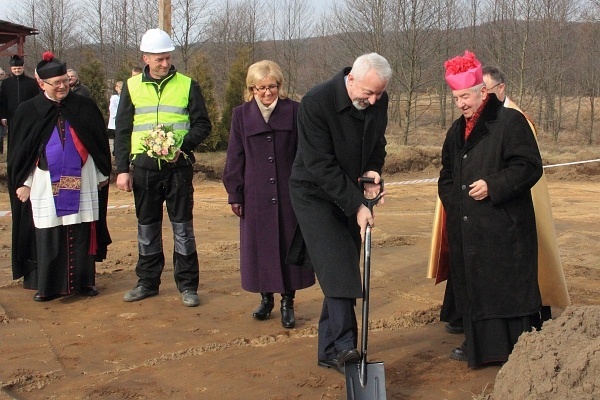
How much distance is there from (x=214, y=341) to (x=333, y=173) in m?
1.80

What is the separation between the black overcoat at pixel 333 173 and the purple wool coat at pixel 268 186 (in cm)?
105

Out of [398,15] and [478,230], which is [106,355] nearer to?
[478,230]

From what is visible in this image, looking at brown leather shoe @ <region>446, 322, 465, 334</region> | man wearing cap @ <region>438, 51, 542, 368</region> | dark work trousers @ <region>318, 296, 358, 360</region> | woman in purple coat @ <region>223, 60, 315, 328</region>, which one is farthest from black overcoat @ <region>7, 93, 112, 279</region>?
man wearing cap @ <region>438, 51, 542, 368</region>

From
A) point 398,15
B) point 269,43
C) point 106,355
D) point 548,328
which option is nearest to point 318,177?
point 548,328

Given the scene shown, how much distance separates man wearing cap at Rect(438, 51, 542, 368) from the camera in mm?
4758

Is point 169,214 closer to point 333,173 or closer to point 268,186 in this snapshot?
point 268,186

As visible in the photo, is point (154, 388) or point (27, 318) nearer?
point (154, 388)

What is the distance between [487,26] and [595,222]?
16.3 metres

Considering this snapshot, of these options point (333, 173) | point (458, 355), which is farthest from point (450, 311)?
point (333, 173)

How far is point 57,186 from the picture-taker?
661cm

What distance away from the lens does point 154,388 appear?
476cm

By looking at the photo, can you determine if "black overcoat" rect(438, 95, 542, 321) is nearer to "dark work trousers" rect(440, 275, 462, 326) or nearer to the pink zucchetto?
the pink zucchetto

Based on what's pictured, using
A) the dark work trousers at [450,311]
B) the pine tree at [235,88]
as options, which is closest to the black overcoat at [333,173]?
the dark work trousers at [450,311]

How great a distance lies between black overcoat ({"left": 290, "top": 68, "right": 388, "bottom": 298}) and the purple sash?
8.42 ft
